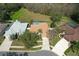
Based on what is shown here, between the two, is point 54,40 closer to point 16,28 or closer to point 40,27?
point 40,27

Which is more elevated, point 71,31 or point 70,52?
point 71,31

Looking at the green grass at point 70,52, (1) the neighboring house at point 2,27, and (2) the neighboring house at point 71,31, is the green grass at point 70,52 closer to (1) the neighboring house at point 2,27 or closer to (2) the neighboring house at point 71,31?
(2) the neighboring house at point 71,31

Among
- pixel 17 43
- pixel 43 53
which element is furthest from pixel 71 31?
pixel 17 43

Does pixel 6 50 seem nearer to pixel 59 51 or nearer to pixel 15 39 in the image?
pixel 15 39

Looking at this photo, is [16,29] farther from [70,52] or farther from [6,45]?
[70,52]

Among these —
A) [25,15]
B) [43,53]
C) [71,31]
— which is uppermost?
[25,15]
